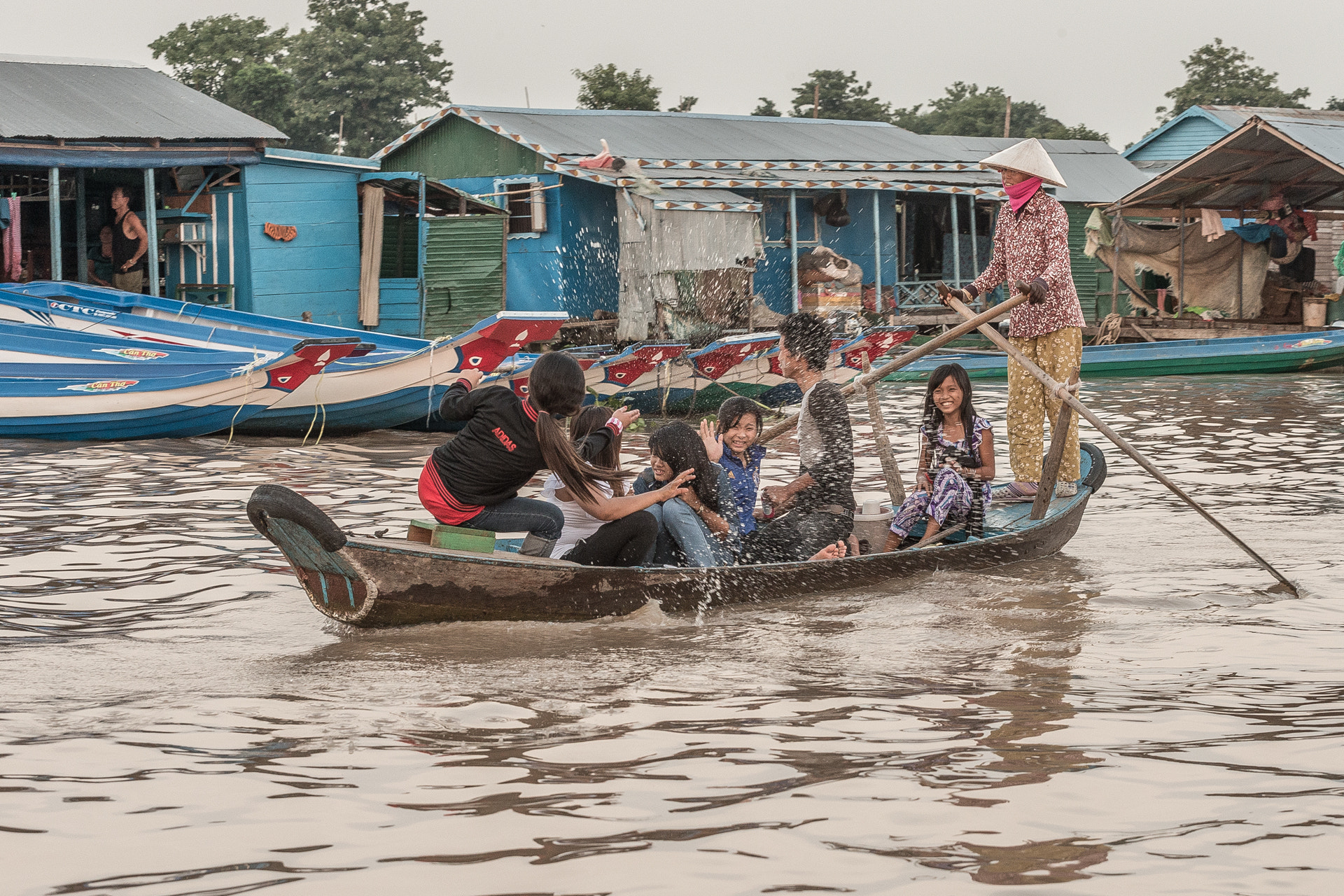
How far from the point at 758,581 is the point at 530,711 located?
1.52 meters

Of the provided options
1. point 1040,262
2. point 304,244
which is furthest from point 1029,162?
point 304,244

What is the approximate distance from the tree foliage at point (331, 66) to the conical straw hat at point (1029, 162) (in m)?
25.1

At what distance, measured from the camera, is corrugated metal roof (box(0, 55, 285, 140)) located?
13.3 m

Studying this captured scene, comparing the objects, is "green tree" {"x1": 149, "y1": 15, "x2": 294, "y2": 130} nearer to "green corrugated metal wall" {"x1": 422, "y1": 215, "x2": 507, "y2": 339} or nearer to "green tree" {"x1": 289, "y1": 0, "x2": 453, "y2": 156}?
"green tree" {"x1": 289, "y1": 0, "x2": 453, "y2": 156}

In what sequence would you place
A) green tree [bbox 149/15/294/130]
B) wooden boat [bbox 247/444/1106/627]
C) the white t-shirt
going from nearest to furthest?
wooden boat [bbox 247/444/1106/627], the white t-shirt, green tree [bbox 149/15/294/130]

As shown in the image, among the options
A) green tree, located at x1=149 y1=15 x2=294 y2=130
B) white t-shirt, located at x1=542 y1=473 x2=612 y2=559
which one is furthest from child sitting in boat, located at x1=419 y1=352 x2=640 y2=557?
green tree, located at x1=149 y1=15 x2=294 y2=130

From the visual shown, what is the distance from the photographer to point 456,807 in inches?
127

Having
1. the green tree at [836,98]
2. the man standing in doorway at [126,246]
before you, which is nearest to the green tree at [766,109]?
the green tree at [836,98]

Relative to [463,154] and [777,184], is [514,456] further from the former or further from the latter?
[463,154]

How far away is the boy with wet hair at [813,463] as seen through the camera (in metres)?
5.73

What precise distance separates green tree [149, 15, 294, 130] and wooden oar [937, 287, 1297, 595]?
82.7 ft

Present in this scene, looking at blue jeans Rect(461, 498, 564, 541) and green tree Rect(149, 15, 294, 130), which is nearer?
blue jeans Rect(461, 498, 564, 541)

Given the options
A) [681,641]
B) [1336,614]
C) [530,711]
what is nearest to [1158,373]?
[1336,614]

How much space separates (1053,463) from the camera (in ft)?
21.1
